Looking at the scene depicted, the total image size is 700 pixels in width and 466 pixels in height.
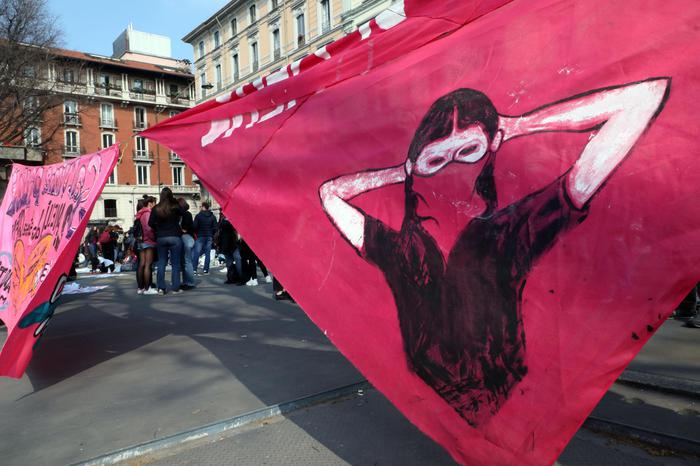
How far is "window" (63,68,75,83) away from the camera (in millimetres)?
23266

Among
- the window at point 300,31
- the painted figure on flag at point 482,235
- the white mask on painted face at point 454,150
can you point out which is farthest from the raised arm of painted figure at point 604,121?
the window at point 300,31

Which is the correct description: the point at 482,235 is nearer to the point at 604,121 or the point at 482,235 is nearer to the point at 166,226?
the point at 604,121

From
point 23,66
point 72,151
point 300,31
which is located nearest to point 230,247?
point 23,66

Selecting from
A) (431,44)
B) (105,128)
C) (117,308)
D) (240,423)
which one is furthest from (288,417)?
(105,128)

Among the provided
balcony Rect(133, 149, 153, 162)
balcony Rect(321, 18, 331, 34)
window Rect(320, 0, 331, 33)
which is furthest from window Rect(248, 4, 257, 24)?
balcony Rect(133, 149, 153, 162)

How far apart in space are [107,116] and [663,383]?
5862cm

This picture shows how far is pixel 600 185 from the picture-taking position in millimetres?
1378

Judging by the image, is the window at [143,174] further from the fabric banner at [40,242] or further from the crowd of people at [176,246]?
the fabric banner at [40,242]

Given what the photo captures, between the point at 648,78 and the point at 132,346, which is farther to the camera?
the point at 132,346

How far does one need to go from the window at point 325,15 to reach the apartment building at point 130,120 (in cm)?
1959

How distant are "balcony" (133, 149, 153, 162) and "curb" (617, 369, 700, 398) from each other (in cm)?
5678

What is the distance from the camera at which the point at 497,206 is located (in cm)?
158

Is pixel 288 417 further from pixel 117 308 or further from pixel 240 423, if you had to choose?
pixel 117 308

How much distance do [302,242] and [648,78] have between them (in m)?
1.38
